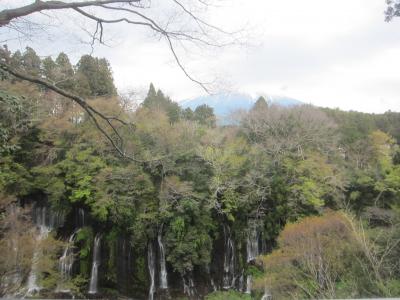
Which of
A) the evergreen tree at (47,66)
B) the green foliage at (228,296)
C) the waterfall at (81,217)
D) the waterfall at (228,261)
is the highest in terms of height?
the evergreen tree at (47,66)

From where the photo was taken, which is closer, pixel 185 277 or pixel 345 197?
pixel 185 277

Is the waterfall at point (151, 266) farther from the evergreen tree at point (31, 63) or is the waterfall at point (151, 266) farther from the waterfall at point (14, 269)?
the evergreen tree at point (31, 63)

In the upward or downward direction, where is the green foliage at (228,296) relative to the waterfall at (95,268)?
downward

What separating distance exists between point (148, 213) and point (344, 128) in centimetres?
1738

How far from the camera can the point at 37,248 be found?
13.5 meters

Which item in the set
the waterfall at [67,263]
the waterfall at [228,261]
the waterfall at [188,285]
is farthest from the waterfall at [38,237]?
the waterfall at [228,261]

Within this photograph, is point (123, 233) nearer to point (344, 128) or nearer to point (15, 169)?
point (15, 169)

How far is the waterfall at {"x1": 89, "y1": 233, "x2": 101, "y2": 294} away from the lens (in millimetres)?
18339

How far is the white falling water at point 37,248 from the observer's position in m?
13.5

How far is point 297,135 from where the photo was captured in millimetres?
21250

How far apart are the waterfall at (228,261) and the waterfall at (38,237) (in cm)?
872

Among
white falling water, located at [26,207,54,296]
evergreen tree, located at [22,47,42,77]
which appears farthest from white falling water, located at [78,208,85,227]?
evergreen tree, located at [22,47,42,77]

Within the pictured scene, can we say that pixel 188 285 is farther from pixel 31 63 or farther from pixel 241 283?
pixel 31 63

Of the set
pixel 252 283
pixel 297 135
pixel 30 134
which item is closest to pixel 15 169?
pixel 30 134
